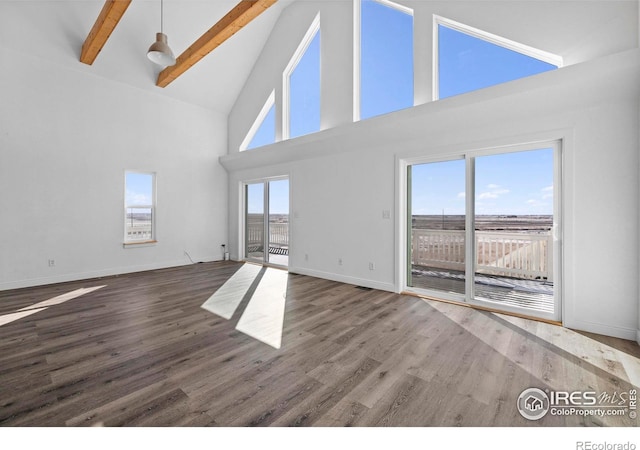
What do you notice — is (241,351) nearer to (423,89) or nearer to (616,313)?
(616,313)

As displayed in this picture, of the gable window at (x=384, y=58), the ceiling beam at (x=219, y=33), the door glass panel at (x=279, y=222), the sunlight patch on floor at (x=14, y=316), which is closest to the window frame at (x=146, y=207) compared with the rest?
the ceiling beam at (x=219, y=33)

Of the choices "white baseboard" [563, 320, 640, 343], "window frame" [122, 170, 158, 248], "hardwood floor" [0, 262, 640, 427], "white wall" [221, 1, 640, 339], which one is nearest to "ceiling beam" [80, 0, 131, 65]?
"window frame" [122, 170, 158, 248]

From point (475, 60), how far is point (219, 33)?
375cm

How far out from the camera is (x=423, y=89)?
384cm

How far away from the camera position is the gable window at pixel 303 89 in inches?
210

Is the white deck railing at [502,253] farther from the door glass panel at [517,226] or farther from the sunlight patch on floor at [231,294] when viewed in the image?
the sunlight patch on floor at [231,294]

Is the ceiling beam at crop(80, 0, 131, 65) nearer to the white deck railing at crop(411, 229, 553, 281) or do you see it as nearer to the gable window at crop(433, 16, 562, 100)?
the gable window at crop(433, 16, 562, 100)

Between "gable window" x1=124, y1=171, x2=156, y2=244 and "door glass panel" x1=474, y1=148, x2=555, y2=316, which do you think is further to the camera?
"gable window" x1=124, y1=171, x2=156, y2=244

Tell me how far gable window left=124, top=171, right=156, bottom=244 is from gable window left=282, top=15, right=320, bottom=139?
3127 millimetres

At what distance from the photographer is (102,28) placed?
4098mm

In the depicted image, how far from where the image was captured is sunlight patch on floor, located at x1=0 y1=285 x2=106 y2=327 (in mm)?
3148

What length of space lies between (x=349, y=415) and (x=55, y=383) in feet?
6.70

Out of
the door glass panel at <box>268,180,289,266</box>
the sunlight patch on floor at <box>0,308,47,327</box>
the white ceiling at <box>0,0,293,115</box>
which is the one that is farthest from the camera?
the door glass panel at <box>268,180,289,266</box>

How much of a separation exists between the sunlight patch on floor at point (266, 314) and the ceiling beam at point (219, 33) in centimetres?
396
